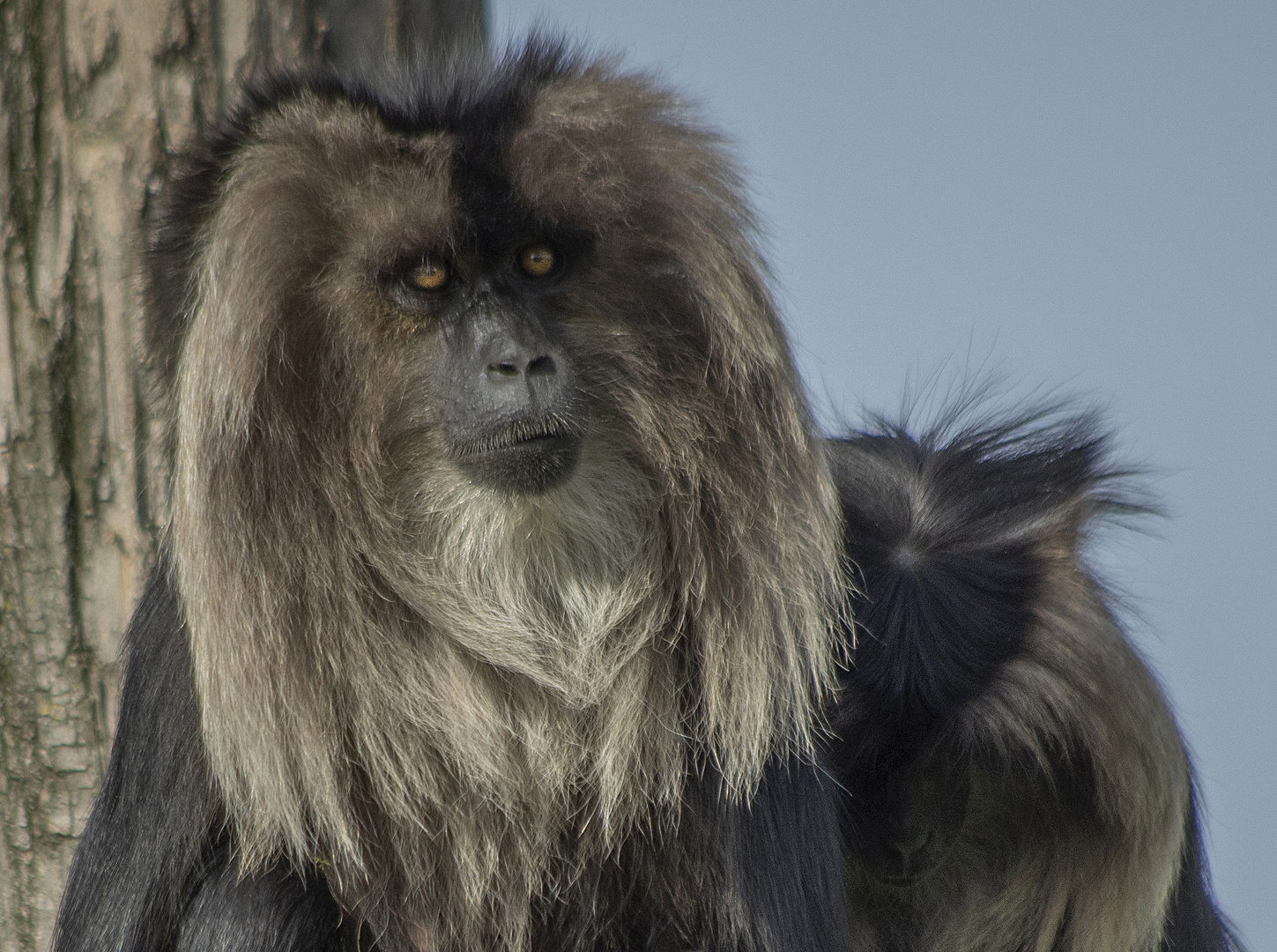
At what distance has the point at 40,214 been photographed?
264cm

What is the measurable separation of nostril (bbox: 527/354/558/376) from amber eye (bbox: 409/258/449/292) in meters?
0.19

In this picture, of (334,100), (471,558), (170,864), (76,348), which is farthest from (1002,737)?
(76,348)

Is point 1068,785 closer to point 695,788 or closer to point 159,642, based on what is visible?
point 695,788

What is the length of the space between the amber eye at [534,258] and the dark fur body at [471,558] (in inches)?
0.9

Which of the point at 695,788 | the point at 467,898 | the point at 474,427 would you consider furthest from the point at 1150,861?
the point at 474,427

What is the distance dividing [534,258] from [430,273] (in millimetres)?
153

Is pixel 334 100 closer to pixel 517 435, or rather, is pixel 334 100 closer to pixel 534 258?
pixel 534 258

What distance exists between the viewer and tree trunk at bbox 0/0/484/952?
2619 millimetres

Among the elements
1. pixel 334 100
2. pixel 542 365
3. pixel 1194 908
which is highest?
pixel 334 100

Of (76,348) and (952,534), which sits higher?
(76,348)

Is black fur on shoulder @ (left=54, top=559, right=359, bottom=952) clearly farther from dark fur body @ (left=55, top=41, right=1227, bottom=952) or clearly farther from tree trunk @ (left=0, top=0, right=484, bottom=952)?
tree trunk @ (left=0, top=0, right=484, bottom=952)

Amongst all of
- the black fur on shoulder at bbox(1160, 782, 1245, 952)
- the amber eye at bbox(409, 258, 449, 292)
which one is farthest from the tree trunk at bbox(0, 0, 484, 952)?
the black fur on shoulder at bbox(1160, 782, 1245, 952)

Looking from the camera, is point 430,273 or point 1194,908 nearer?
point 430,273

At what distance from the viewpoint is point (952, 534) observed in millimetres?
2928
